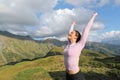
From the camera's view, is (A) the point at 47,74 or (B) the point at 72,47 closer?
(B) the point at 72,47

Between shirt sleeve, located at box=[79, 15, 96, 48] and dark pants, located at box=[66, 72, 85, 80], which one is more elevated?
shirt sleeve, located at box=[79, 15, 96, 48]

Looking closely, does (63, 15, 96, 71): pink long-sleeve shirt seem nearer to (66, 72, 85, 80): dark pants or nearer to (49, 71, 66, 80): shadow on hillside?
(66, 72, 85, 80): dark pants

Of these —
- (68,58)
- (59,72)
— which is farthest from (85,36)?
(59,72)

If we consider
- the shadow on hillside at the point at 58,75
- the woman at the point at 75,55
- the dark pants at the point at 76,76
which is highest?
the woman at the point at 75,55

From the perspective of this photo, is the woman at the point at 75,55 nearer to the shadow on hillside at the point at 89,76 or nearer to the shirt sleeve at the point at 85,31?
the shirt sleeve at the point at 85,31

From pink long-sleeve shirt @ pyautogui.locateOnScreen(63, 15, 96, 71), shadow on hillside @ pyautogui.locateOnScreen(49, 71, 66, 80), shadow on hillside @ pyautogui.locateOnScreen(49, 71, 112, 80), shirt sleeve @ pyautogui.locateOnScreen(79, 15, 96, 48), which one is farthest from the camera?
shadow on hillside @ pyautogui.locateOnScreen(49, 71, 66, 80)

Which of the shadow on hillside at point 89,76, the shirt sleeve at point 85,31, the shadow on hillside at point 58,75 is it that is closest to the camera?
the shirt sleeve at point 85,31

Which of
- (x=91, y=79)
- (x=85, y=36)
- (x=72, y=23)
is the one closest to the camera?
(x=85, y=36)

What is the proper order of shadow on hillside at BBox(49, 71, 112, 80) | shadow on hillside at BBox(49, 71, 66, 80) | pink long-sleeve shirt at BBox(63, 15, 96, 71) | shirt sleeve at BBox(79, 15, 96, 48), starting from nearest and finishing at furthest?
shirt sleeve at BBox(79, 15, 96, 48) → pink long-sleeve shirt at BBox(63, 15, 96, 71) → shadow on hillside at BBox(49, 71, 112, 80) → shadow on hillside at BBox(49, 71, 66, 80)

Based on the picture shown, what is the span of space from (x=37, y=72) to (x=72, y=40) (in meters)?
42.7

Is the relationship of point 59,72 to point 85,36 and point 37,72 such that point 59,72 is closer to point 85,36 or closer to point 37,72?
point 37,72

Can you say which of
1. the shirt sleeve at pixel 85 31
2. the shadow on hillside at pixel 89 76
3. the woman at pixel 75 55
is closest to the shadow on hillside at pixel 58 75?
the shadow on hillside at pixel 89 76

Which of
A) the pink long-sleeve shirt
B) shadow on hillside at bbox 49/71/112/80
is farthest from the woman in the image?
shadow on hillside at bbox 49/71/112/80

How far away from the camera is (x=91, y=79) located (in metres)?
43.5
